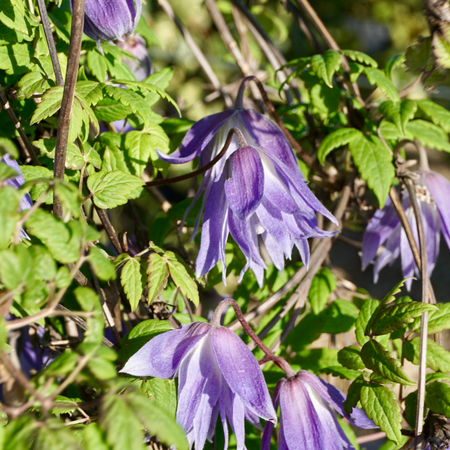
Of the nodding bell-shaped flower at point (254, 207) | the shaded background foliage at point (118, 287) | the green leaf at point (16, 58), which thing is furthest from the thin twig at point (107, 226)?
the green leaf at point (16, 58)

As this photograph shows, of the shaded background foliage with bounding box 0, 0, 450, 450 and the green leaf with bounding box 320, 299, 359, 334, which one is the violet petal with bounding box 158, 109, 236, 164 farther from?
the green leaf with bounding box 320, 299, 359, 334

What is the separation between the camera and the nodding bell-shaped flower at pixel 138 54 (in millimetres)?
908

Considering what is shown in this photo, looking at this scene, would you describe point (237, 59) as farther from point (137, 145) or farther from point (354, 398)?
point (354, 398)

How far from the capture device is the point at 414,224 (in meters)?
0.87

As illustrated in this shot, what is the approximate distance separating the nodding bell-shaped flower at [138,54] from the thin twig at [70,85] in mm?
459

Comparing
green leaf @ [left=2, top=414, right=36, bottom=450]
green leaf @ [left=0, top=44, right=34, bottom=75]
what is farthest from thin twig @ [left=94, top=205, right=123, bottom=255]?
green leaf @ [left=2, top=414, right=36, bottom=450]

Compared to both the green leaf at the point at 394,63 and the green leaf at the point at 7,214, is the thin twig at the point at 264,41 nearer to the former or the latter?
the green leaf at the point at 394,63

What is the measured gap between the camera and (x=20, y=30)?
581 millimetres

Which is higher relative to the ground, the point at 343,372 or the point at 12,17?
the point at 12,17

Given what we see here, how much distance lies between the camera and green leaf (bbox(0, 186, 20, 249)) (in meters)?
0.31

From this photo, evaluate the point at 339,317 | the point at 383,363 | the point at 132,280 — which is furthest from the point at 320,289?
the point at 132,280

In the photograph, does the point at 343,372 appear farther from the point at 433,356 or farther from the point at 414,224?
the point at 414,224

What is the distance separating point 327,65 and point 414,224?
0.35m

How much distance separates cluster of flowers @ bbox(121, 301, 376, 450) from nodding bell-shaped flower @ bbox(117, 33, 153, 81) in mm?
589
